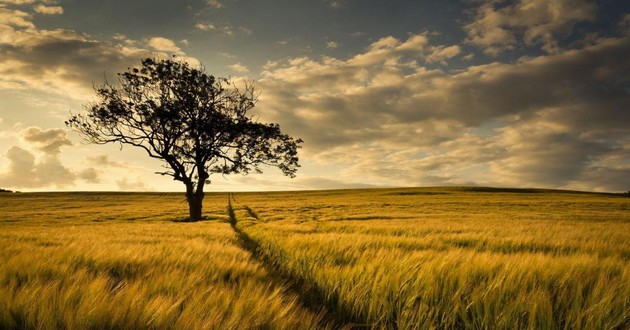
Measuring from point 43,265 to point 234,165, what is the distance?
890 inches

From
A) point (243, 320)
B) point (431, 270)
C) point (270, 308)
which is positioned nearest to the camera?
point (243, 320)

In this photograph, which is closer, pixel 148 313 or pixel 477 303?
pixel 148 313

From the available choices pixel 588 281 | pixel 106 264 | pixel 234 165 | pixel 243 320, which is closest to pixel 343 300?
pixel 243 320

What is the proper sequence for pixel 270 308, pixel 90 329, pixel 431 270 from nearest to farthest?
pixel 90 329 → pixel 270 308 → pixel 431 270

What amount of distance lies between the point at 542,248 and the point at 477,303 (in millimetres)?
7358

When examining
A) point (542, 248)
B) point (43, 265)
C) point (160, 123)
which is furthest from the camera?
point (160, 123)

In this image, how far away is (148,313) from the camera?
6.52ft

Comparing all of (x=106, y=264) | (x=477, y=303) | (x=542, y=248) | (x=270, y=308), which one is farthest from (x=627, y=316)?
(x=542, y=248)

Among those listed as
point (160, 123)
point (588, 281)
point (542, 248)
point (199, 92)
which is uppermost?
point (199, 92)

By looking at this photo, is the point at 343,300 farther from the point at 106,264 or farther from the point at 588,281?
the point at 106,264

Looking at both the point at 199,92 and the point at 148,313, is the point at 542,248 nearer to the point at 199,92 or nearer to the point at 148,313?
the point at 148,313

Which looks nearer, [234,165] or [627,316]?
[627,316]

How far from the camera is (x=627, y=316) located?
2.38m

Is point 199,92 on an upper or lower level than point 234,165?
upper
